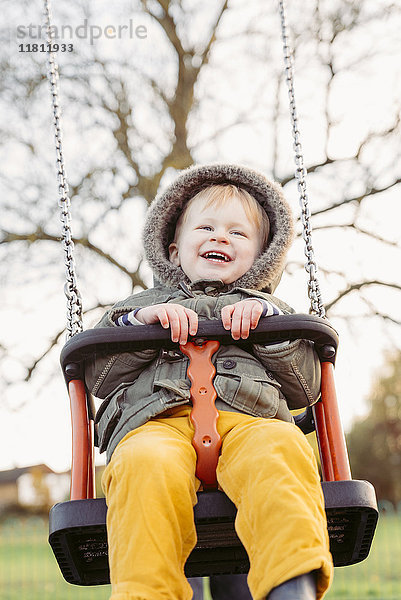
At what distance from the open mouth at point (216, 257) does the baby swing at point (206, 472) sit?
A: 15.7 inches

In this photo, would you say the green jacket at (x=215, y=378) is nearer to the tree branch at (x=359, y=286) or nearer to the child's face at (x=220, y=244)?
the child's face at (x=220, y=244)

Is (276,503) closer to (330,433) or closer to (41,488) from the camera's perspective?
(330,433)

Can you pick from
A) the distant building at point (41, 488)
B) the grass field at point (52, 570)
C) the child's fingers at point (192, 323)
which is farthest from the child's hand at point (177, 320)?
the distant building at point (41, 488)

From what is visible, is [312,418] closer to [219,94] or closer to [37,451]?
[37,451]

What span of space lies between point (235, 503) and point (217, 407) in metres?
0.33

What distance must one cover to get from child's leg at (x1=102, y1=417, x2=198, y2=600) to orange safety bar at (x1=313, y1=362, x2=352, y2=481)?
18.5 inches

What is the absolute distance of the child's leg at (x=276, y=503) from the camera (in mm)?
1336

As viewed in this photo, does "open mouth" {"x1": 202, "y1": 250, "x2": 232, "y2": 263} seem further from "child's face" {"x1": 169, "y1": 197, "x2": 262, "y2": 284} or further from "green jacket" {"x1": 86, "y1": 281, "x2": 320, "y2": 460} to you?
"green jacket" {"x1": 86, "y1": 281, "x2": 320, "y2": 460}

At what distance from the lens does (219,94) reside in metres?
7.30

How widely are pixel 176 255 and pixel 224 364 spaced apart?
2.22 ft

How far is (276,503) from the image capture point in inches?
55.6

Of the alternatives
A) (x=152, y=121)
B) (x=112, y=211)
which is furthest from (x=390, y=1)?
(x=112, y=211)

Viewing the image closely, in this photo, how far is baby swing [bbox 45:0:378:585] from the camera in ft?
5.25

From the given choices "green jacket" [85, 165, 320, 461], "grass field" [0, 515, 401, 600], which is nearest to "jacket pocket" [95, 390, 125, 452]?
"green jacket" [85, 165, 320, 461]
